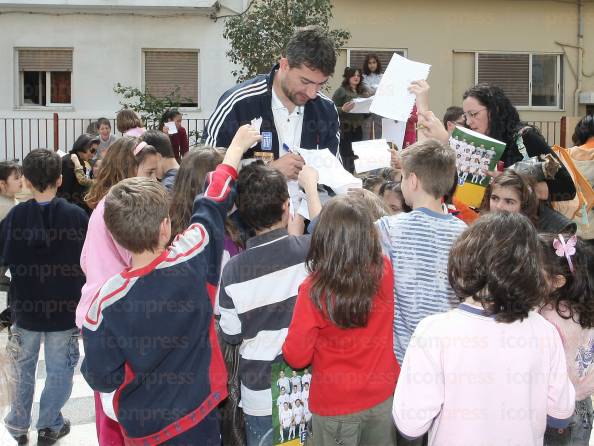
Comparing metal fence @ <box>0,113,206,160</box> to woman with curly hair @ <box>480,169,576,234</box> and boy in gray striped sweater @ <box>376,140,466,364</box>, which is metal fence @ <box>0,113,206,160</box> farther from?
boy in gray striped sweater @ <box>376,140,466,364</box>

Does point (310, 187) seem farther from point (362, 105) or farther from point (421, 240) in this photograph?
point (362, 105)

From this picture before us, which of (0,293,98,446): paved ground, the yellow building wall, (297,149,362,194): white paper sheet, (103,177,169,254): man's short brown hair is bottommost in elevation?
(0,293,98,446): paved ground

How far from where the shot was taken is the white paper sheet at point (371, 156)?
13.3ft

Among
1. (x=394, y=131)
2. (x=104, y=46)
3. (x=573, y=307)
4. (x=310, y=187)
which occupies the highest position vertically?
(x=104, y=46)

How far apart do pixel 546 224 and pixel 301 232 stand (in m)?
1.33

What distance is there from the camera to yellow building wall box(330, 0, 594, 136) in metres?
14.8

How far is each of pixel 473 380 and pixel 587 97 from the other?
14464 millimetres

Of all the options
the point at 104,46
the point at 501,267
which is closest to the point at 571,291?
the point at 501,267

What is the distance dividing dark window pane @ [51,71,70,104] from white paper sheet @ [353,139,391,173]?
12.2 metres

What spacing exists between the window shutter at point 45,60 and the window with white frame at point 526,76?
8.33 m

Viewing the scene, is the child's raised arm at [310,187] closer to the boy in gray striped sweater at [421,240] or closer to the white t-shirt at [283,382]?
the boy in gray striped sweater at [421,240]

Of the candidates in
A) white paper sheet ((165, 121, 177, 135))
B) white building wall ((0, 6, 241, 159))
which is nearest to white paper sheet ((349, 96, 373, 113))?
white paper sheet ((165, 121, 177, 135))

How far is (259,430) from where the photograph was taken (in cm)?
328

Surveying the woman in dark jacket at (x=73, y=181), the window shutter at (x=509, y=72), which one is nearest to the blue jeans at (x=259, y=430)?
the woman in dark jacket at (x=73, y=181)
